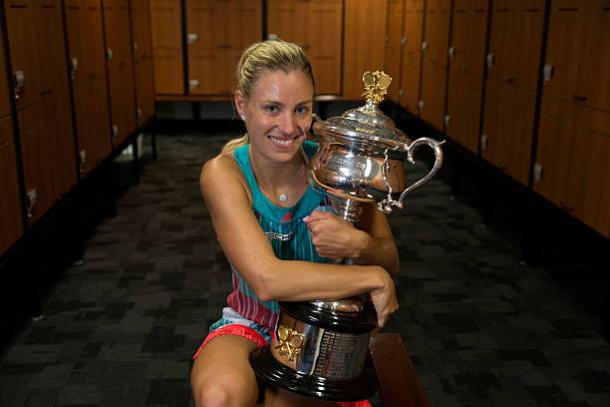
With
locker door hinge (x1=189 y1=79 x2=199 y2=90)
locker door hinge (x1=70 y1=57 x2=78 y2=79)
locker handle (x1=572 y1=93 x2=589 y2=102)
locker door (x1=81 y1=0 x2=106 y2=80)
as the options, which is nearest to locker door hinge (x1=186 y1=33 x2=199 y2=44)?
locker door hinge (x1=189 y1=79 x2=199 y2=90)

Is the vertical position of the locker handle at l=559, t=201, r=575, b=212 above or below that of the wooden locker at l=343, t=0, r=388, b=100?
below

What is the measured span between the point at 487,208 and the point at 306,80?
2.89 metres

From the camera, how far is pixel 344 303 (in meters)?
1.32

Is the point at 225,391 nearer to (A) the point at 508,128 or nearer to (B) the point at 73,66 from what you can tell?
(B) the point at 73,66

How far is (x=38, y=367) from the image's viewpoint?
2328 millimetres

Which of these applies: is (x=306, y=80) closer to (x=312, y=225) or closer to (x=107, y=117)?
(x=312, y=225)

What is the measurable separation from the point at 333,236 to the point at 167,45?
5.81 m

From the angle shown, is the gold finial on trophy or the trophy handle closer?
the trophy handle

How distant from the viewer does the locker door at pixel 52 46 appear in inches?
109

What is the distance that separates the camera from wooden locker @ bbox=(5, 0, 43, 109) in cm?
242

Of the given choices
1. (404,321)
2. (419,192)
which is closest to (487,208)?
(419,192)

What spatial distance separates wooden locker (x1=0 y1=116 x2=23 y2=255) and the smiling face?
1.32 m

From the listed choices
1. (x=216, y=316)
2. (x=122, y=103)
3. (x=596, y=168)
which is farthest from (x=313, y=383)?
(x=122, y=103)

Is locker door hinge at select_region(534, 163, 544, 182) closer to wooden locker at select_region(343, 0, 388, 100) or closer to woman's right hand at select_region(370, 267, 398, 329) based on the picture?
woman's right hand at select_region(370, 267, 398, 329)
